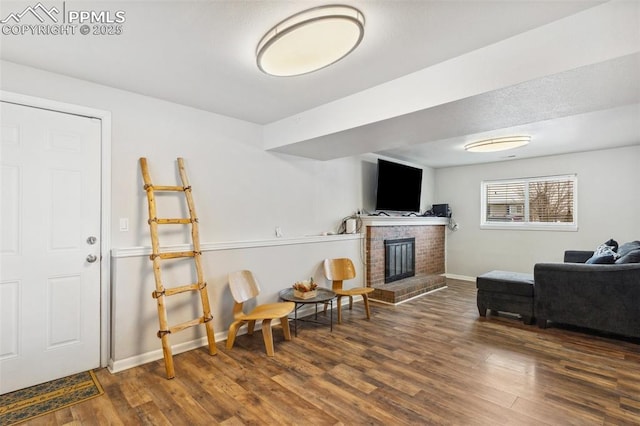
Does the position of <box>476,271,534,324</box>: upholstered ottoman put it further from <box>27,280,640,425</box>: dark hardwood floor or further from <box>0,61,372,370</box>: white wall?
<box>0,61,372,370</box>: white wall

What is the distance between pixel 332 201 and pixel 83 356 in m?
3.30

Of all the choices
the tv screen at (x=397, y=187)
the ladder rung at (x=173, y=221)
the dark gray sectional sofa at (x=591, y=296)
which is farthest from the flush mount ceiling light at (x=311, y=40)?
the dark gray sectional sofa at (x=591, y=296)

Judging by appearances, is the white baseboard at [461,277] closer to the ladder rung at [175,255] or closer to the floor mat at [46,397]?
the ladder rung at [175,255]

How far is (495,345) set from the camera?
3.09m

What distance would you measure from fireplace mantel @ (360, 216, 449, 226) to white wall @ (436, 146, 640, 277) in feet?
1.89

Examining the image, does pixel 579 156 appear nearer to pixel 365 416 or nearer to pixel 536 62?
pixel 536 62

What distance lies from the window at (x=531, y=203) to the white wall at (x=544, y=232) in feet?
0.40

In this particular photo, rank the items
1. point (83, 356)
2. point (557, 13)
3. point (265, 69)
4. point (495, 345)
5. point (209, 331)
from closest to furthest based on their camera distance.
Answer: point (557, 13)
point (265, 69)
point (83, 356)
point (209, 331)
point (495, 345)

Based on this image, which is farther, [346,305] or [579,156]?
[579,156]

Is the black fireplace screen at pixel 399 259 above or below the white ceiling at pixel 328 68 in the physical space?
below

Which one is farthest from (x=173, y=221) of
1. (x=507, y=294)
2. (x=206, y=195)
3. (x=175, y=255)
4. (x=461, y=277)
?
(x=461, y=277)

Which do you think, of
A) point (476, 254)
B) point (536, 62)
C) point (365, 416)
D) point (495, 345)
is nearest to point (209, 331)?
point (365, 416)

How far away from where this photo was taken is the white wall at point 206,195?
103 inches

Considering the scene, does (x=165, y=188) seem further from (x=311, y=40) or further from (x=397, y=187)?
(x=397, y=187)
